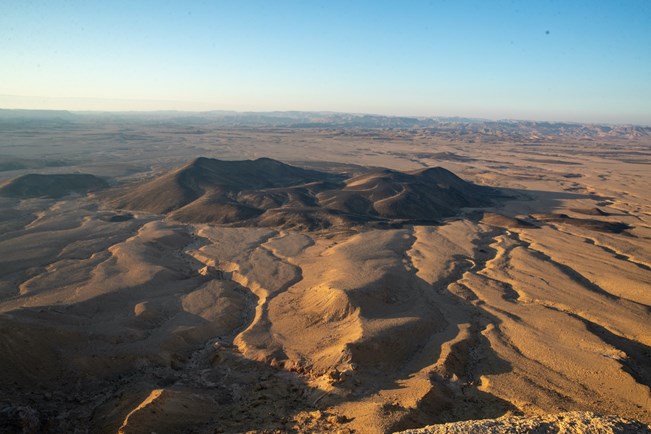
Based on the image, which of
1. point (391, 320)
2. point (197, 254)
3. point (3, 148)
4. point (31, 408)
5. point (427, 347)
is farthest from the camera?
point (3, 148)

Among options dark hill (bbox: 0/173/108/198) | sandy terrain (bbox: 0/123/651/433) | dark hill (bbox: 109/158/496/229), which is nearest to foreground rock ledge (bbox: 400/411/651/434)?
sandy terrain (bbox: 0/123/651/433)

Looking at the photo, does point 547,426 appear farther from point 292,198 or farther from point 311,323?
point 292,198

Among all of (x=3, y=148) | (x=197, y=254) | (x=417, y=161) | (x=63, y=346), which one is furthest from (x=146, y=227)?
(x=3, y=148)

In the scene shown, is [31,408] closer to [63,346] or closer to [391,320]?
[63,346]

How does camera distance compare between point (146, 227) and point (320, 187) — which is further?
point (320, 187)

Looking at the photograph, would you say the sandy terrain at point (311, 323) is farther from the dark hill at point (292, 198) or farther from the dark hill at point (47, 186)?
the dark hill at point (47, 186)

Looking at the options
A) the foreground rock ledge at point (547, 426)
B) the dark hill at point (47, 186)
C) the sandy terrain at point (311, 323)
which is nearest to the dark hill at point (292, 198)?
the sandy terrain at point (311, 323)

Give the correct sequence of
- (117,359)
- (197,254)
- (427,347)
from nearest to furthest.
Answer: (117,359) < (427,347) < (197,254)
